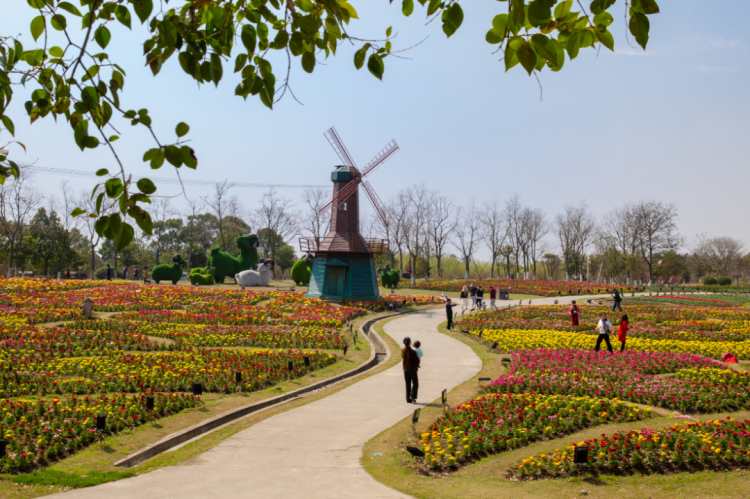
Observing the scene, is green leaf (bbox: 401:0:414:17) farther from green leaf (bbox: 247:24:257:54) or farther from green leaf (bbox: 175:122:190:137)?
green leaf (bbox: 175:122:190:137)

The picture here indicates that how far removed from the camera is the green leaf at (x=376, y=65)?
357 cm

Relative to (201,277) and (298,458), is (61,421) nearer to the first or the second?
(298,458)

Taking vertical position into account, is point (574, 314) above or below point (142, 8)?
below

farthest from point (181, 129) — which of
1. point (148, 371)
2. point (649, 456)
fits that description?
point (148, 371)

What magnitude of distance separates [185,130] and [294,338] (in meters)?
16.0

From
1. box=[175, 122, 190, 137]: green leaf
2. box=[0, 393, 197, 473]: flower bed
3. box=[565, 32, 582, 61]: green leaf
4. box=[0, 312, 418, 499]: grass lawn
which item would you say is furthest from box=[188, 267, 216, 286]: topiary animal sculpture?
box=[565, 32, 582, 61]: green leaf

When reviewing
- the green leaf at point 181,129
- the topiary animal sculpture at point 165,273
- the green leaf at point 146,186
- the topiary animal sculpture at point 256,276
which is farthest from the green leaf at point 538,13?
the topiary animal sculpture at point 165,273

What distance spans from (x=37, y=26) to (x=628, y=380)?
1181 centimetres

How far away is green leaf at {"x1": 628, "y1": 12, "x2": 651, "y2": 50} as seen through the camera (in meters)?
2.68

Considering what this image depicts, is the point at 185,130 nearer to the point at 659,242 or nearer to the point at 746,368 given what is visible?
the point at 746,368

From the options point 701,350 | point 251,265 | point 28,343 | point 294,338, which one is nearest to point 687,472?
point 701,350

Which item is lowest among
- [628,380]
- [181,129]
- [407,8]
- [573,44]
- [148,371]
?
[628,380]

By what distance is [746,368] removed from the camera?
1369 cm

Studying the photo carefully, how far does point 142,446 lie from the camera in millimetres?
7734
